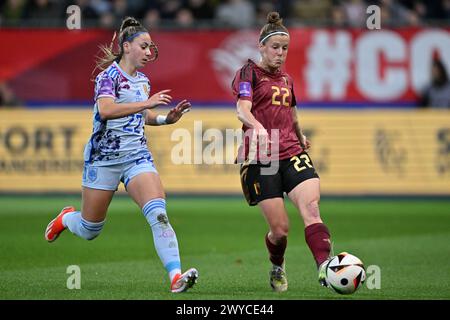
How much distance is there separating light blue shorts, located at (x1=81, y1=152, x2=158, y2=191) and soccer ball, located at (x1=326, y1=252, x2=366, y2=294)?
1889mm

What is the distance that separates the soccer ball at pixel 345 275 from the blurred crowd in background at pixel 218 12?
44.9ft

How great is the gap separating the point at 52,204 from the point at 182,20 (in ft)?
17.0

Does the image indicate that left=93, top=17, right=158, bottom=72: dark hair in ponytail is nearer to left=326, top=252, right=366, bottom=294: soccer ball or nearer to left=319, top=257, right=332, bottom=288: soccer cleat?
left=319, top=257, right=332, bottom=288: soccer cleat

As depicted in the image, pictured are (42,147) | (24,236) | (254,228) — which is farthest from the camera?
(42,147)

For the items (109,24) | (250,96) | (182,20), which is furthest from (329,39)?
(250,96)

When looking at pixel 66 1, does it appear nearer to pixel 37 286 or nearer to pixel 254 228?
pixel 254 228

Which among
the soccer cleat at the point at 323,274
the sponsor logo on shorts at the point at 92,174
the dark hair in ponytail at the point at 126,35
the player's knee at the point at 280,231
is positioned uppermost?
the dark hair in ponytail at the point at 126,35

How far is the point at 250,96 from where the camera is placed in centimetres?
915

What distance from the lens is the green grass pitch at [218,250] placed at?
909cm

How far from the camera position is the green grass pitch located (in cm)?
909

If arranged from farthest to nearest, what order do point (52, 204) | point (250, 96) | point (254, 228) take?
1. point (52, 204)
2. point (254, 228)
3. point (250, 96)

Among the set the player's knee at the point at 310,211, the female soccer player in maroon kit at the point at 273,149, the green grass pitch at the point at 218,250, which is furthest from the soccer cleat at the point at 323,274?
the female soccer player in maroon kit at the point at 273,149

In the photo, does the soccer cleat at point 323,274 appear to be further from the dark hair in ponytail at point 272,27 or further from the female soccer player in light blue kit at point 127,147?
the dark hair in ponytail at point 272,27

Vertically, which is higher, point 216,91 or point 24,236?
point 216,91
